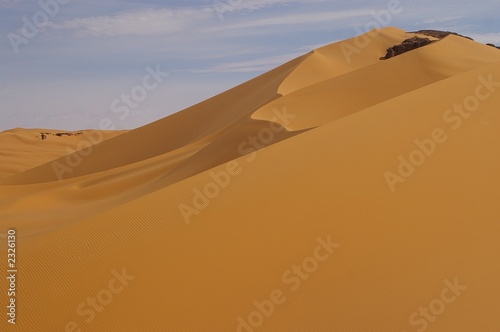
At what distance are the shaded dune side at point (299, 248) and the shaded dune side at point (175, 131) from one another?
1108 cm

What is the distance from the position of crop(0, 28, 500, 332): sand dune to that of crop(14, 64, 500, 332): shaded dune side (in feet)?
0.05

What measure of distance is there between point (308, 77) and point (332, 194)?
13387 mm

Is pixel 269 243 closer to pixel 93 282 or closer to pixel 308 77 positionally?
pixel 93 282

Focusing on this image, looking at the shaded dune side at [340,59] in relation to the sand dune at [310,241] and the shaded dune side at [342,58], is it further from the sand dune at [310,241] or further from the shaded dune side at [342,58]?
the sand dune at [310,241]

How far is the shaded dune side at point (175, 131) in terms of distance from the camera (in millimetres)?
18125

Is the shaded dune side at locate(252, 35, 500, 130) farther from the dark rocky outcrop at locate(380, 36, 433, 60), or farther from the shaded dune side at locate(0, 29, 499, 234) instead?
the dark rocky outcrop at locate(380, 36, 433, 60)

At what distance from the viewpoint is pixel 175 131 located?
19.9 metres

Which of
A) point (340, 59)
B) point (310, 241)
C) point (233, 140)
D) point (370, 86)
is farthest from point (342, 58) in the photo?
point (310, 241)

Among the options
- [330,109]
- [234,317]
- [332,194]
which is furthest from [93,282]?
[330,109]

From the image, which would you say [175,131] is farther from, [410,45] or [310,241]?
[310,241]

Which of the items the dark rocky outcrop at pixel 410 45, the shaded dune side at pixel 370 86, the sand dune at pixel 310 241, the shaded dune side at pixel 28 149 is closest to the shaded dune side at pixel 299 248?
the sand dune at pixel 310 241

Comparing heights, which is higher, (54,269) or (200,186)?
(200,186)

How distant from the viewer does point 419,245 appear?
4.66 m

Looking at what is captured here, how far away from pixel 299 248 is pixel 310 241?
14cm
